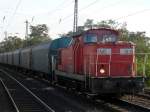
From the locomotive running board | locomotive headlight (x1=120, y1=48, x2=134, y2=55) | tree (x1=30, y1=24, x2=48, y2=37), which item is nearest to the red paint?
locomotive headlight (x1=120, y1=48, x2=134, y2=55)

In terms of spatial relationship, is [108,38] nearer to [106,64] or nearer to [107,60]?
[107,60]

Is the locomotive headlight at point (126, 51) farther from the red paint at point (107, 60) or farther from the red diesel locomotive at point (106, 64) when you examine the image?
the red paint at point (107, 60)

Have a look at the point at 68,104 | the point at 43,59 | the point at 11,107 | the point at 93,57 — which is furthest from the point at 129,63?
the point at 43,59

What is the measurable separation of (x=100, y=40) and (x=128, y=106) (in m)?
3.03

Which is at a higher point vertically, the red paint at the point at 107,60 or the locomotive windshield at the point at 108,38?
the locomotive windshield at the point at 108,38

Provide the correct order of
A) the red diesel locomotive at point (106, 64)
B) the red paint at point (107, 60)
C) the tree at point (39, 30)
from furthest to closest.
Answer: the tree at point (39, 30) < the red paint at point (107, 60) < the red diesel locomotive at point (106, 64)

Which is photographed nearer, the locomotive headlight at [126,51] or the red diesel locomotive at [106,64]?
the red diesel locomotive at [106,64]

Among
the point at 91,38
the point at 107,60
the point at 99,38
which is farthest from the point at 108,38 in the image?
the point at 107,60

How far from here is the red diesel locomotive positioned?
1494 cm

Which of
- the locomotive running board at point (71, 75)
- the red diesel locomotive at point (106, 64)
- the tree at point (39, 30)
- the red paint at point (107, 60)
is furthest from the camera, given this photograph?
the tree at point (39, 30)

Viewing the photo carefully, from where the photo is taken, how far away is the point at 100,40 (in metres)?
15.9

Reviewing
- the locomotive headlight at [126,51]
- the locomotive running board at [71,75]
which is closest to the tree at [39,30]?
the locomotive running board at [71,75]

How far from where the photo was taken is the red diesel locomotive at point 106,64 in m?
14.9

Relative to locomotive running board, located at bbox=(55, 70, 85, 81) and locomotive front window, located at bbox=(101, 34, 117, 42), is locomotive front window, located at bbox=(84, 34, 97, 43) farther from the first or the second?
locomotive running board, located at bbox=(55, 70, 85, 81)
